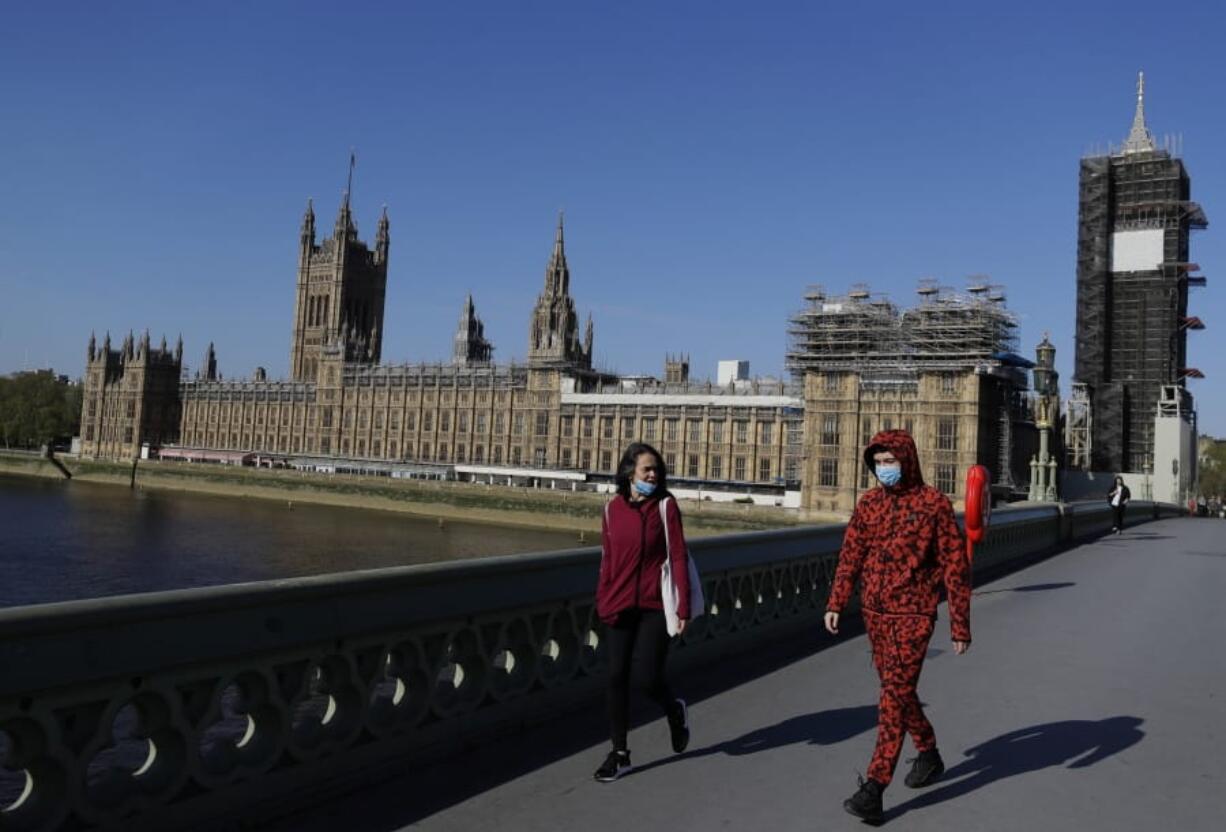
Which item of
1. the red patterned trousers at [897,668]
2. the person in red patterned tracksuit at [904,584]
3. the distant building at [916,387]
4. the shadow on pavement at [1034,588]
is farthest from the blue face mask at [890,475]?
the distant building at [916,387]

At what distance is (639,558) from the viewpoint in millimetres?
5797

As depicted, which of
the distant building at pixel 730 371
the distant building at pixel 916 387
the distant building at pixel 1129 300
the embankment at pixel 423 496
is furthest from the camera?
the distant building at pixel 730 371

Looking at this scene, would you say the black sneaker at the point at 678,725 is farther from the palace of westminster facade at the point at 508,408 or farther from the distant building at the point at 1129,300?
the distant building at the point at 1129,300

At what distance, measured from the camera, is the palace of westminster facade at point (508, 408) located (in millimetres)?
72688

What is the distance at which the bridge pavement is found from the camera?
5.05 meters

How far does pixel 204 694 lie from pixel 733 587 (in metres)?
5.55

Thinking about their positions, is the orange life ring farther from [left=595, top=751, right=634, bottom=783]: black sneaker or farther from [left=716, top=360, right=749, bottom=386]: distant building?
[left=716, top=360, right=749, bottom=386]: distant building

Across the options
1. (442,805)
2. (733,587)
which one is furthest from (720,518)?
(442,805)

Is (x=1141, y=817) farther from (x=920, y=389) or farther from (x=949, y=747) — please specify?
(x=920, y=389)

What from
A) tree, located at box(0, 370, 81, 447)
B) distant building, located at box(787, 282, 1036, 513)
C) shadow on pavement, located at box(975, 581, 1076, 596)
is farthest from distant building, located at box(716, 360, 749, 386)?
tree, located at box(0, 370, 81, 447)

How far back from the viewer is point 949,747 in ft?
21.1

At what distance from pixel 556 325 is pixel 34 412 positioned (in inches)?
3554

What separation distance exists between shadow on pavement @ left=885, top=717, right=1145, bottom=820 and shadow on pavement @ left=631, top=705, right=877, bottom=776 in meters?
0.81

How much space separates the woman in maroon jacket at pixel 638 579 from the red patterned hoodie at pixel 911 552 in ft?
3.26
